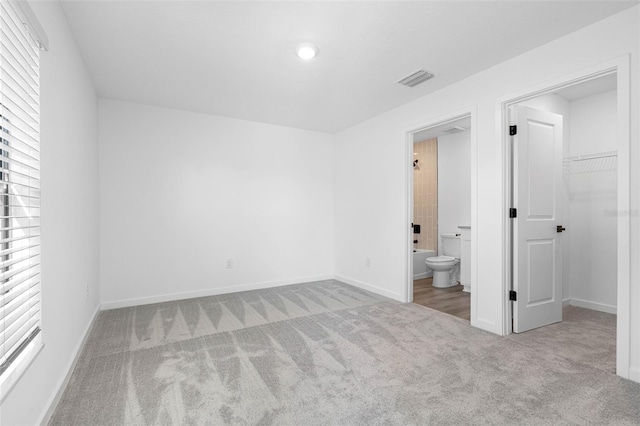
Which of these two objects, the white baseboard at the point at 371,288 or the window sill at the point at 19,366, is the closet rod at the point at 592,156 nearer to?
the white baseboard at the point at 371,288

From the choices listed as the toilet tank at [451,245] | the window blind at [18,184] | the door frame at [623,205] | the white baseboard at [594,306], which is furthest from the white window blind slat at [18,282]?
the toilet tank at [451,245]

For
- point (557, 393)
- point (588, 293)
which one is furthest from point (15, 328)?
point (588, 293)

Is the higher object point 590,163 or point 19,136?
point 590,163

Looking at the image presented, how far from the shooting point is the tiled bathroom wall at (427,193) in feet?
18.7

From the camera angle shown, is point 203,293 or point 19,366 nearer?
point 19,366

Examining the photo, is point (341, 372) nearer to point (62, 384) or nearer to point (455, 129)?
point (62, 384)

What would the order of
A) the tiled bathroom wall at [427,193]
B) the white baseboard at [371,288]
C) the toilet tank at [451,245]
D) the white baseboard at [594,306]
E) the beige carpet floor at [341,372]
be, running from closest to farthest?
the beige carpet floor at [341,372]
the white baseboard at [594,306]
the white baseboard at [371,288]
the toilet tank at [451,245]
the tiled bathroom wall at [427,193]

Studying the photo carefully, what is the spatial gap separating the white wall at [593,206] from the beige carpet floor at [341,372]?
37 cm

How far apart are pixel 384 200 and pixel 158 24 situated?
311cm

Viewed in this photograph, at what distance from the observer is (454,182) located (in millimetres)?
5453

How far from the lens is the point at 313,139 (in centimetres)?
518

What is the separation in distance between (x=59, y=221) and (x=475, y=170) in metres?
3.43

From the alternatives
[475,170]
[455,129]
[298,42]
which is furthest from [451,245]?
[298,42]

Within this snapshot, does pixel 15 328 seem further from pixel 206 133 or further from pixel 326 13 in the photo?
pixel 206 133
